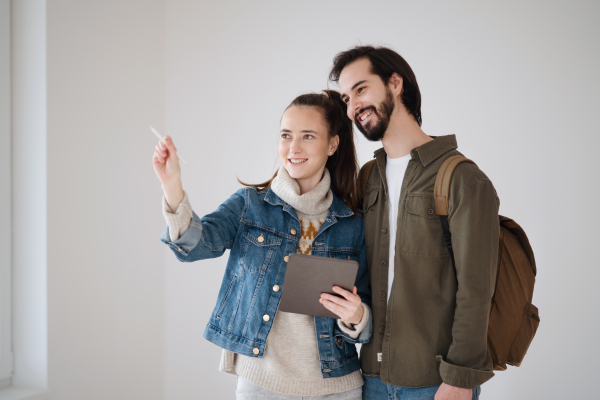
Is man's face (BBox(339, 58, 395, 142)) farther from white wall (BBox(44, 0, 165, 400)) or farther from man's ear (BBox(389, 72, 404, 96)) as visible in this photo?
white wall (BBox(44, 0, 165, 400))

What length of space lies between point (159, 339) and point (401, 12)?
2.38 m

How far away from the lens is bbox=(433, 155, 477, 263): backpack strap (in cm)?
141

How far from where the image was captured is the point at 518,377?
2.24 metres

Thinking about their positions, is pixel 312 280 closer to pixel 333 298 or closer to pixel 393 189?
pixel 333 298

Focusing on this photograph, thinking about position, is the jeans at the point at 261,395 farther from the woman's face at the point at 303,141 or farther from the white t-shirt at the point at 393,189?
the woman's face at the point at 303,141

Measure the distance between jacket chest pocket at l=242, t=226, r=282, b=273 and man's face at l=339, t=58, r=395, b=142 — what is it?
50 centimetres

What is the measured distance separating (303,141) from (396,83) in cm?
41

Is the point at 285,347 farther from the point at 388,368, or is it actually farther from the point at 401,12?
the point at 401,12

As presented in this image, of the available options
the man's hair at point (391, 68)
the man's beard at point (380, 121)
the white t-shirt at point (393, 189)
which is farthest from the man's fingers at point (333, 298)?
the man's hair at point (391, 68)

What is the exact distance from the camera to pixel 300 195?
1.57 metres

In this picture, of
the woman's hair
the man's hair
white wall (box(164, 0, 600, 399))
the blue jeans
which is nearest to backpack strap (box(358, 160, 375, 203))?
the woman's hair

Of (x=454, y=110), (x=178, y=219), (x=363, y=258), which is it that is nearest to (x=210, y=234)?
(x=178, y=219)

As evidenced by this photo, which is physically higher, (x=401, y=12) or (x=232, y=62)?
(x=401, y=12)
